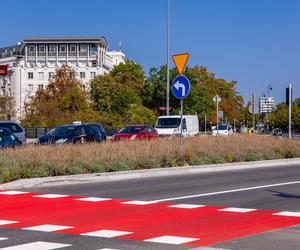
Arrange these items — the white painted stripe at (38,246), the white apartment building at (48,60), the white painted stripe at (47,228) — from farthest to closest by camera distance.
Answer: the white apartment building at (48,60) → the white painted stripe at (47,228) → the white painted stripe at (38,246)

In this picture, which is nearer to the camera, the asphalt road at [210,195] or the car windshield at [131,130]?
the asphalt road at [210,195]

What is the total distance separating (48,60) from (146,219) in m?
124

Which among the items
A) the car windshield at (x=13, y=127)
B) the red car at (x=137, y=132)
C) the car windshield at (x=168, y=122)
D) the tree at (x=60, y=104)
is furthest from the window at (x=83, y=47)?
the car windshield at (x=13, y=127)

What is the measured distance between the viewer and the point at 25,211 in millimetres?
11594

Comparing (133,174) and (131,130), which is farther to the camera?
(131,130)

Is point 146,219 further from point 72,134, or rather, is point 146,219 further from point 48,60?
point 48,60

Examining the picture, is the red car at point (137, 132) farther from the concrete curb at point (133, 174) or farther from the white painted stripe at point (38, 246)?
the white painted stripe at point (38, 246)

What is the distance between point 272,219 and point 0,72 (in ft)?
49.9

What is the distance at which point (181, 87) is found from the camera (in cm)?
2166

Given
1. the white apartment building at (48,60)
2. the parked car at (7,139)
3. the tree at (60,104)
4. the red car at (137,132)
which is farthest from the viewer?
the white apartment building at (48,60)

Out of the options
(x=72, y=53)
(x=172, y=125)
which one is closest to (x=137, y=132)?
(x=172, y=125)

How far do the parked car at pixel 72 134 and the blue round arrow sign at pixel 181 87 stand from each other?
21.2 feet

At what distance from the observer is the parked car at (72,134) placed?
27.2 m

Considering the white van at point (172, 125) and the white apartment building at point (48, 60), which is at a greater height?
the white apartment building at point (48, 60)
